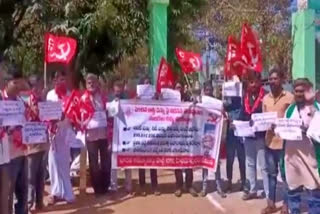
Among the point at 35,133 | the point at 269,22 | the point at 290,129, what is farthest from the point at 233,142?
the point at 269,22

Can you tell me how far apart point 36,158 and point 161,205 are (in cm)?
201

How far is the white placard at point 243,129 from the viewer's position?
400 inches

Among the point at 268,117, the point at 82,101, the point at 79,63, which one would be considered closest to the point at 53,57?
the point at 82,101

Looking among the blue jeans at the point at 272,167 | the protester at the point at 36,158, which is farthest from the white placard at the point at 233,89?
the protester at the point at 36,158

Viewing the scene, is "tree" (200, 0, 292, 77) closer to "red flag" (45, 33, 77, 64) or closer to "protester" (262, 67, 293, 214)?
"red flag" (45, 33, 77, 64)

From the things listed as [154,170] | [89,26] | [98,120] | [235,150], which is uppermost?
[89,26]

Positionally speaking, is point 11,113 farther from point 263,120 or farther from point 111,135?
point 263,120

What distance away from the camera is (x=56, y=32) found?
17203mm

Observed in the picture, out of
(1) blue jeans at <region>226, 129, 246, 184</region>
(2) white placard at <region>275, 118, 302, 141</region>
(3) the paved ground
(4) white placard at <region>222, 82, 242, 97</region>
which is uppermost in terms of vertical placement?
(4) white placard at <region>222, 82, 242, 97</region>

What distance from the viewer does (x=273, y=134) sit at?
9344 mm

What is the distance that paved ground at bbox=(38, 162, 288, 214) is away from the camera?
9.98 metres

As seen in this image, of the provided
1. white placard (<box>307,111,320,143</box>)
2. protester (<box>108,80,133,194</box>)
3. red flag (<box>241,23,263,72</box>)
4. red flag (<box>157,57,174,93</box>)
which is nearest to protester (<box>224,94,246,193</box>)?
red flag (<box>241,23,263,72</box>)

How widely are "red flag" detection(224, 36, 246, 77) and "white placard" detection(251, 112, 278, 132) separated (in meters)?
1.56

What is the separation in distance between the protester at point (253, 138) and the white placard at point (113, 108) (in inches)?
78.9
